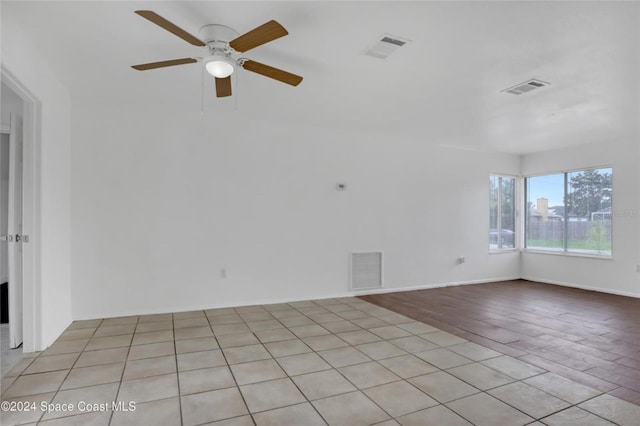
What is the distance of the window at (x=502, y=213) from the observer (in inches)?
267

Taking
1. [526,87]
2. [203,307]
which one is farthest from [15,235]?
[526,87]

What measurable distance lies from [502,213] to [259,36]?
635 centimetres

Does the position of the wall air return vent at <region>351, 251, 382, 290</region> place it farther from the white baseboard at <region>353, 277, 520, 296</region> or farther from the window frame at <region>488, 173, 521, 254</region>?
the window frame at <region>488, 173, 521, 254</region>

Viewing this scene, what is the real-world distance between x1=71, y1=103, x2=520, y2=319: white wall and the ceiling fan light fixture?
2.03 m

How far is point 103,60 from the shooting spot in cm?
296

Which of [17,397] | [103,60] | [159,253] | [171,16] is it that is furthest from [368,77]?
[17,397]

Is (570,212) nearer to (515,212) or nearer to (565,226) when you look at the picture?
(565,226)

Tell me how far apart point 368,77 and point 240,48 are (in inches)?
54.3

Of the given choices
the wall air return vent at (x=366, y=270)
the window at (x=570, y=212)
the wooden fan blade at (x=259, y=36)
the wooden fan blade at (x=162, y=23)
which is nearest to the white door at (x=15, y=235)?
the wooden fan blade at (x=162, y=23)

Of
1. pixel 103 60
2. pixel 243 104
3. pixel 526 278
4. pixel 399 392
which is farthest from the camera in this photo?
pixel 526 278

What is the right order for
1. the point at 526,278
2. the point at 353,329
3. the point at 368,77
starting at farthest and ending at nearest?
the point at 526,278 → the point at 353,329 → the point at 368,77

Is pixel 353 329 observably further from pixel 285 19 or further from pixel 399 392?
pixel 285 19

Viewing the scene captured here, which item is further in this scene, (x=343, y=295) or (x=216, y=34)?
(x=343, y=295)

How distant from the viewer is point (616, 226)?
5598 mm
